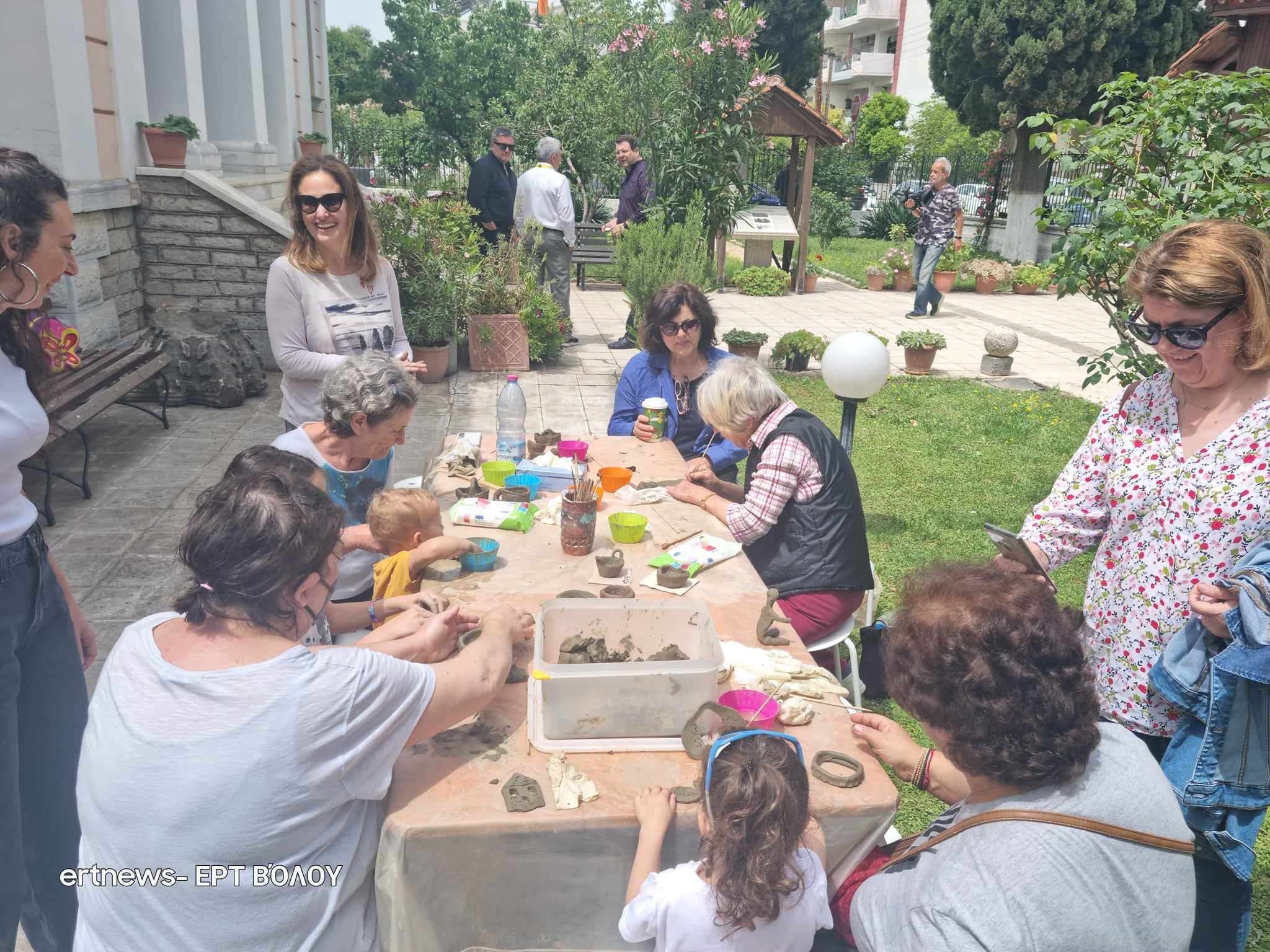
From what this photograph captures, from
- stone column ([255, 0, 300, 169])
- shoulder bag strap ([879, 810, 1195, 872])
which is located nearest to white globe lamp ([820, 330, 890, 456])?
shoulder bag strap ([879, 810, 1195, 872])

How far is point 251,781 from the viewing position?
1.47 m

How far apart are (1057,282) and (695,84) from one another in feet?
28.9

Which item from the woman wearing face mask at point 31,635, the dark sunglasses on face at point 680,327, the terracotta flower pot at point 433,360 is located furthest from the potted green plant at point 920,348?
the woman wearing face mask at point 31,635

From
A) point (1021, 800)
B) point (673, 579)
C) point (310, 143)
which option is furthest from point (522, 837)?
point (310, 143)

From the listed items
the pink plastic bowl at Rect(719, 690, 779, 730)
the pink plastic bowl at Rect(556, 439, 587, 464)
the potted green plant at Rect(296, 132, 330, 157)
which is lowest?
the pink plastic bowl at Rect(719, 690, 779, 730)

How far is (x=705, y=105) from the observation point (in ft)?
40.2

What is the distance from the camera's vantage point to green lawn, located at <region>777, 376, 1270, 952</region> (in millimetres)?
4699

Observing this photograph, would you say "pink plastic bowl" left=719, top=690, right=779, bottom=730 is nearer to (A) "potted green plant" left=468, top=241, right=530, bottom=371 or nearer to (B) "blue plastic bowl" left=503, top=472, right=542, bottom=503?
(B) "blue plastic bowl" left=503, top=472, right=542, bottom=503

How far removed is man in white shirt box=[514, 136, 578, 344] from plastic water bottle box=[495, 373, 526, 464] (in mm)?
5404

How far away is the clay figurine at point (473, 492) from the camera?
334 cm

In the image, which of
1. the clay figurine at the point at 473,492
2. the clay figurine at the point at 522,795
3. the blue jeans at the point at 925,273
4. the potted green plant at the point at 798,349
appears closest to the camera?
the clay figurine at the point at 522,795

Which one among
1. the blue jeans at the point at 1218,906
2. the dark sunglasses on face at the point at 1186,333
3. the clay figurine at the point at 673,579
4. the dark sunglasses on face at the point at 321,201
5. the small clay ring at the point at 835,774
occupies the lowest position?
the blue jeans at the point at 1218,906

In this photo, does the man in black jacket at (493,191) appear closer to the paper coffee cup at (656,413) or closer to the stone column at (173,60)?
the stone column at (173,60)

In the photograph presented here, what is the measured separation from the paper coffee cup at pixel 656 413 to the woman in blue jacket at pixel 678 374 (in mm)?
26
